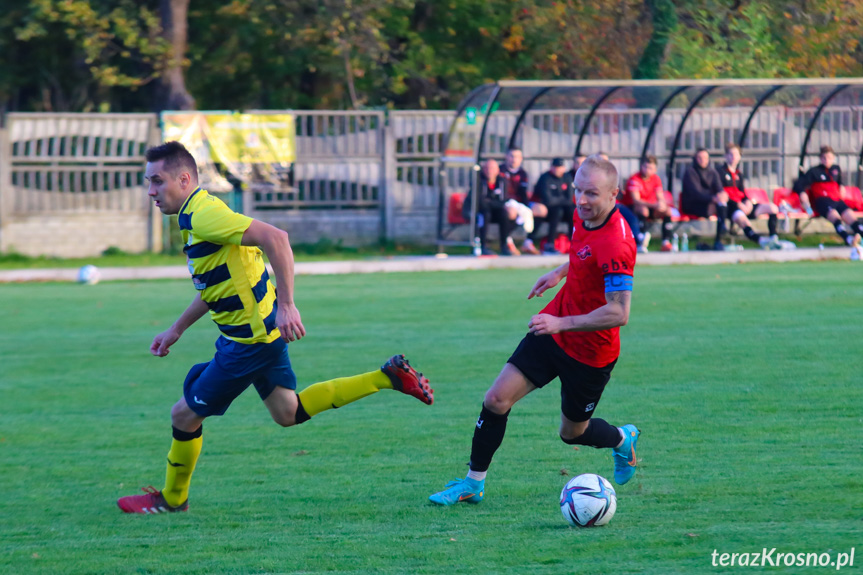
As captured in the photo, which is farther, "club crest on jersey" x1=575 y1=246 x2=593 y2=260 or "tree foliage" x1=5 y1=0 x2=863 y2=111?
"tree foliage" x1=5 y1=0 x2=863 y2=111

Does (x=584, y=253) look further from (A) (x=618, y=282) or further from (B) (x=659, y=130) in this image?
(B) (x=659, y=130)

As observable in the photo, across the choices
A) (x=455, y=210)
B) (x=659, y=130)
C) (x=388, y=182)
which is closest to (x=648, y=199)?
(x=659, y=130)

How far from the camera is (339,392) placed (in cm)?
559

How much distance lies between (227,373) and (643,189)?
14.0 metres

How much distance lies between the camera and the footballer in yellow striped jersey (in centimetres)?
495

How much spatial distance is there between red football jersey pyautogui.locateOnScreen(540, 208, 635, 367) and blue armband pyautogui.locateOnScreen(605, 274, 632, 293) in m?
0.06

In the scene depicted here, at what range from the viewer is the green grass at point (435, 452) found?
14.8ft

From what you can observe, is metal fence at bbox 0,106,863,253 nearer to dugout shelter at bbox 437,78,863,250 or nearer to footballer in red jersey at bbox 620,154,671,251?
dugout shelter at bbox 437,78,863,250

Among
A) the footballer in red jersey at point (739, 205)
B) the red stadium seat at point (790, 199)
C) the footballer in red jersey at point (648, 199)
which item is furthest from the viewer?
the red stadium seat at point (790, 199)

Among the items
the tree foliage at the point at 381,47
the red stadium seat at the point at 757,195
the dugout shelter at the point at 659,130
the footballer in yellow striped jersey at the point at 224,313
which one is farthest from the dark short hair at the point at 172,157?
the tree foliage at the point at 381,47

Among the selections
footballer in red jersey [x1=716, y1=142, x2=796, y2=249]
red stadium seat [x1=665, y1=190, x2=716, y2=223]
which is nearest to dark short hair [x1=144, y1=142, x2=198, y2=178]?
red stadium seat [x1=665, y1=190, x2=716, y2=223]

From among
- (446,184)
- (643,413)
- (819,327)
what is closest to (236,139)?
(446,184)

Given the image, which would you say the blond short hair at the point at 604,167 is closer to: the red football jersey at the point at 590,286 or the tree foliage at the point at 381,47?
the red football jersey at the point at 590,286

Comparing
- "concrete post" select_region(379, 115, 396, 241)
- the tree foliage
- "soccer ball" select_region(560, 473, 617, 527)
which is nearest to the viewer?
"soccer ball" select_region(560, 473, 617, 527)
